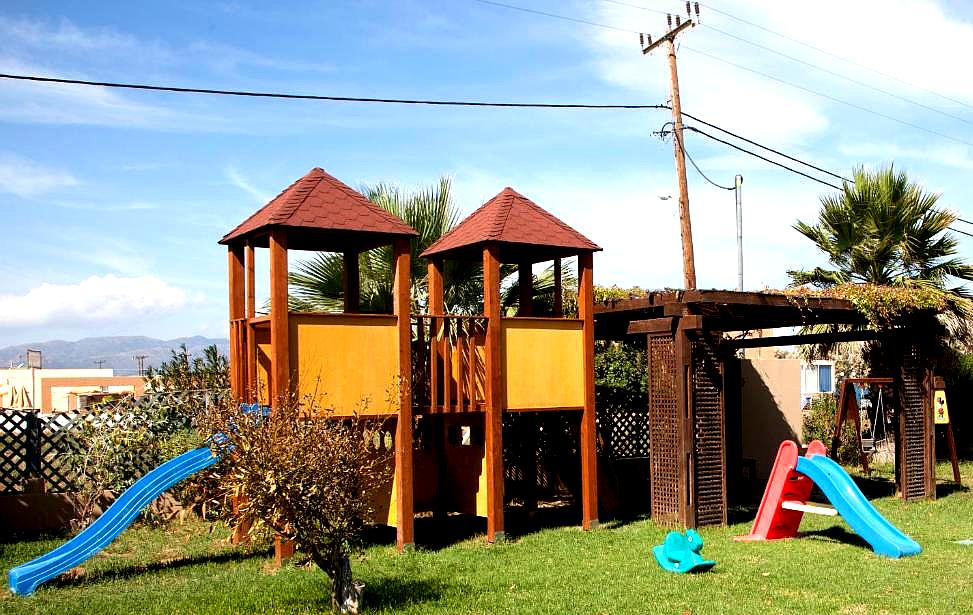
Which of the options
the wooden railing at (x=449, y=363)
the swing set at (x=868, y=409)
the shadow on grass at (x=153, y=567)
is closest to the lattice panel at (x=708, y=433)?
the wooden railing at (x=449, y=363)

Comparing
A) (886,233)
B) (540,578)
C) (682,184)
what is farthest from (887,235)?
(540,578)

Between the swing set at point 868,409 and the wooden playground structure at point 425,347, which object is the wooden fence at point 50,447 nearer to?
the wooden playground structure at point 425,347

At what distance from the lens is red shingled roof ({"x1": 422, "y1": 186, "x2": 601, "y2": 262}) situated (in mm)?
11891

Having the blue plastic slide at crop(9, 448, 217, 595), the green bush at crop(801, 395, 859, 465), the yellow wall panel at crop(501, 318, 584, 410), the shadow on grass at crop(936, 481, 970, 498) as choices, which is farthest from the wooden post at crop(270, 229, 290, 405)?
the green bush at crop(801, 395, 859, 465)

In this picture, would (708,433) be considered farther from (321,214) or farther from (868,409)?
(868,409)

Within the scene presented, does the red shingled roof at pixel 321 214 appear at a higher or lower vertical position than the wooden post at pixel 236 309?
higher

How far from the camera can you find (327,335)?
1055cm

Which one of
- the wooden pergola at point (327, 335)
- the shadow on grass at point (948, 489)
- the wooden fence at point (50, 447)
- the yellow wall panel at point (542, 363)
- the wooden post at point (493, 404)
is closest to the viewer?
the wooden pergola at point (327, 335)

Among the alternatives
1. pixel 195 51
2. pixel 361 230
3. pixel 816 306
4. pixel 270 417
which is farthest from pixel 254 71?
pixel 816 306

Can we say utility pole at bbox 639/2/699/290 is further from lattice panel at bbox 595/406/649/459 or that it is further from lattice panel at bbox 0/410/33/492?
lattice panel at bbox 0/410/33/492

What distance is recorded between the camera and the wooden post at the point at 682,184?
1912 centimetres

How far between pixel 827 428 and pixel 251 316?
564 inches

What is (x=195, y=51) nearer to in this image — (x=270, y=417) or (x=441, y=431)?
(x=441, y=431)

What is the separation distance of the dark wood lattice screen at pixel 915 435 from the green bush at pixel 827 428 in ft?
13.8
